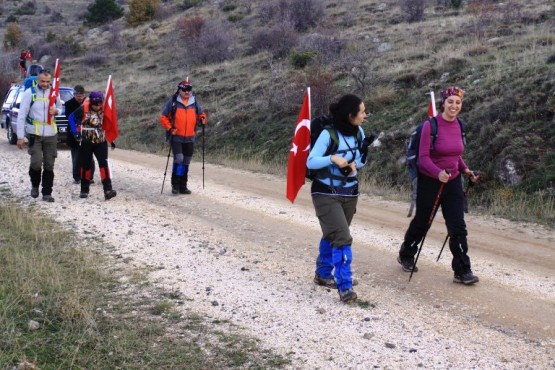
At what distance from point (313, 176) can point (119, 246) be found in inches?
122

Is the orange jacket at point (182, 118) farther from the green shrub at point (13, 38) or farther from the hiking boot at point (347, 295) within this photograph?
the green shrub at point (13, 38)

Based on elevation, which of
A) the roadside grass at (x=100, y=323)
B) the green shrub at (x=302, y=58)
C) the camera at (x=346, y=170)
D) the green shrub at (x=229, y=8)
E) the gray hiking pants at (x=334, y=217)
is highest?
the green shrub at (x=229, y=8)

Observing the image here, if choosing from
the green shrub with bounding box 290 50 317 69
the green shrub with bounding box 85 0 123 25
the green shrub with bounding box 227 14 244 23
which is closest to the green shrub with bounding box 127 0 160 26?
the green shrub with bounding box 85 0 123 25

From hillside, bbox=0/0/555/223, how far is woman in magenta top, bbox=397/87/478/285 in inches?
160

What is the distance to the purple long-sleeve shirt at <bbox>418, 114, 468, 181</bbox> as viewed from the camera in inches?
248

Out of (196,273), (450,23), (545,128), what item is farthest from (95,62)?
(196,273)

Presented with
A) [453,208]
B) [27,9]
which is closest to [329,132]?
[453,208]

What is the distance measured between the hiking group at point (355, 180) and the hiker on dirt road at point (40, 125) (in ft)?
20.1

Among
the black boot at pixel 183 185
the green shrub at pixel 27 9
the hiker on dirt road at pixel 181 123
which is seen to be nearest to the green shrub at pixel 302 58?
the hiker on dirt road at pixel 181 123

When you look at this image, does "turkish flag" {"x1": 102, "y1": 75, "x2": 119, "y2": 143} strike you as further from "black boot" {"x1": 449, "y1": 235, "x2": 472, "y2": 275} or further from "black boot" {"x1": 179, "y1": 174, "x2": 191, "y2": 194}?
"black boot" {"x1": 449, "y1": 235, "x2": 472, "y2": 275}

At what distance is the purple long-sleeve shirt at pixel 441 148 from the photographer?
6.29 metres

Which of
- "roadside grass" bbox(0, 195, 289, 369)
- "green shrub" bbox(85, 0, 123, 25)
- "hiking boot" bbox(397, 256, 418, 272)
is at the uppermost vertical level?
"green shrub" bbox(85, 0, 123, 25)

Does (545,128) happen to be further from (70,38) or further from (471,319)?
(70,38)

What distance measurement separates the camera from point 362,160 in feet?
19.6
